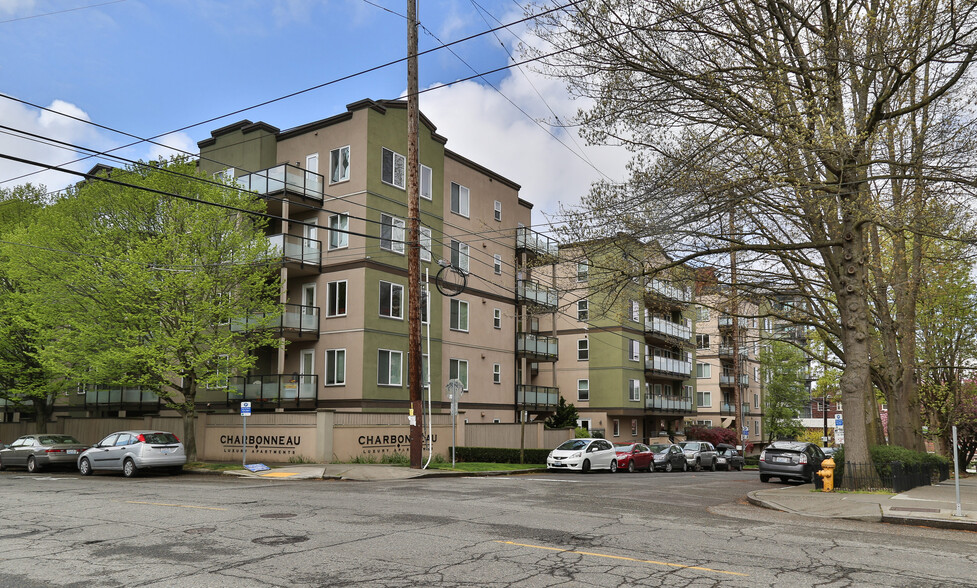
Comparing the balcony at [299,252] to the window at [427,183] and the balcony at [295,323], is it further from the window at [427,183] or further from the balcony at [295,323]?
the window at [427,183]

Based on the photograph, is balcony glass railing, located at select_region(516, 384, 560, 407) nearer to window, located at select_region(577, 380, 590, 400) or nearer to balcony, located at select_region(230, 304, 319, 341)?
window, located at select_region(577, 380, 590, 400)

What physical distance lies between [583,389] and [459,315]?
54.5 ft

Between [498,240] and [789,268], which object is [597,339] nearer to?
[498,240]

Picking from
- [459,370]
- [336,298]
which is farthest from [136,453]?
[459,370]

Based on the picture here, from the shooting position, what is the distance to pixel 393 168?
33688 millimetres

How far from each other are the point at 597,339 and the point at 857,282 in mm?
32822

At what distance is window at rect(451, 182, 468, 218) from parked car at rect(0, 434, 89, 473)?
65.0 ft

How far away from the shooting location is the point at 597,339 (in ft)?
166

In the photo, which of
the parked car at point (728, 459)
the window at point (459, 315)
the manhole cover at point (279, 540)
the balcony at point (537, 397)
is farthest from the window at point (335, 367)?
the parked car at point (728, 459)

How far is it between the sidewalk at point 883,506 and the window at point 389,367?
1784 centimetres

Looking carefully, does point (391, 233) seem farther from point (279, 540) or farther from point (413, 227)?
point (279, 540)

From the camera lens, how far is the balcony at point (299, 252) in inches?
1252

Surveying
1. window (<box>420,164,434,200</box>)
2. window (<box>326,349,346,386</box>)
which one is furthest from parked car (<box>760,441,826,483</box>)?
window (<box>420,164,434,200</box>)

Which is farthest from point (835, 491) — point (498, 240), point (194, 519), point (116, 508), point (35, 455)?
point (35, 455)
